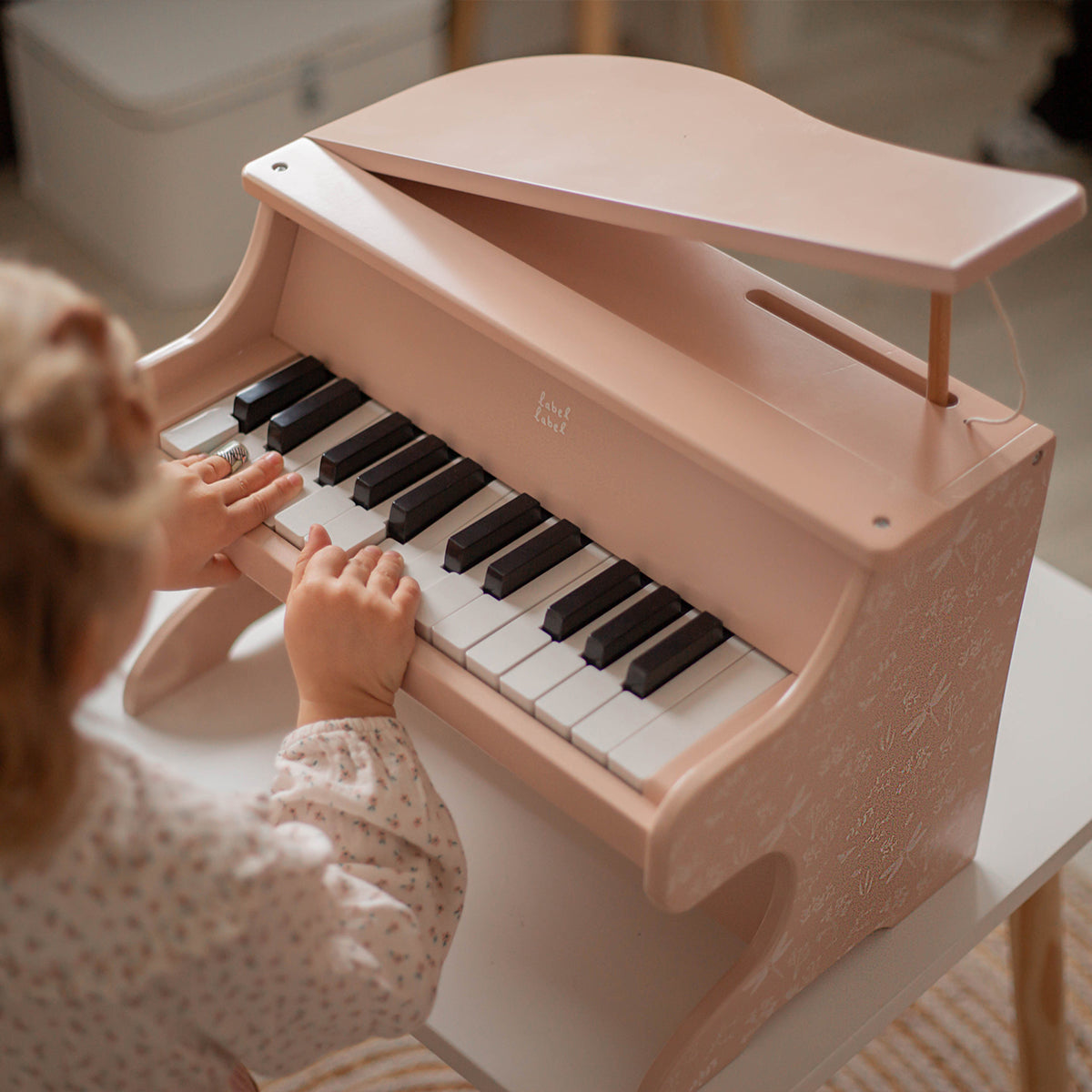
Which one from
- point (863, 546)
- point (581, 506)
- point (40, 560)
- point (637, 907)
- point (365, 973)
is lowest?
point (637, 907)

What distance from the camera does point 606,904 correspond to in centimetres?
139

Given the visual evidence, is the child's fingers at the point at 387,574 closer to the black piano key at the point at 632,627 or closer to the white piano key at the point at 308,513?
the white piano key at the point at 308,513

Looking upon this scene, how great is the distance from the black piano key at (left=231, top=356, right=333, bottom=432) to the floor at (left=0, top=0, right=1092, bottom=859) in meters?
1.42

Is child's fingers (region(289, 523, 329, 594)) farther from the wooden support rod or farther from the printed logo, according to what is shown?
the wooden support rod

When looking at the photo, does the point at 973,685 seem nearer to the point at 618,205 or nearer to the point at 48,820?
the point at 618,205

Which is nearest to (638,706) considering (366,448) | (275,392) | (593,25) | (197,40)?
(366,448)

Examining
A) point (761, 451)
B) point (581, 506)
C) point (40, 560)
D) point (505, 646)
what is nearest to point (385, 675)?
point (505, 646)

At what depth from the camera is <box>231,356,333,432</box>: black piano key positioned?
137cm

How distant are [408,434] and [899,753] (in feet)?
1.70

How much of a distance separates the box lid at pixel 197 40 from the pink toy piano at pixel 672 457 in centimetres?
130

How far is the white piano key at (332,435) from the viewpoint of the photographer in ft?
4.40

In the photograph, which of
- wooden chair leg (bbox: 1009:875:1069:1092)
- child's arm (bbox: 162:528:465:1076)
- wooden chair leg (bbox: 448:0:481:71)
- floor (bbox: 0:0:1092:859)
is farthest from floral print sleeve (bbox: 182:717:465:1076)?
wooden chair leg (bbox: 448:0:481:71)

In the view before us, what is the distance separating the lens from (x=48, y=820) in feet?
2.64

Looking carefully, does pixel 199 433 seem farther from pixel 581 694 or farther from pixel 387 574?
pixel 581 694
